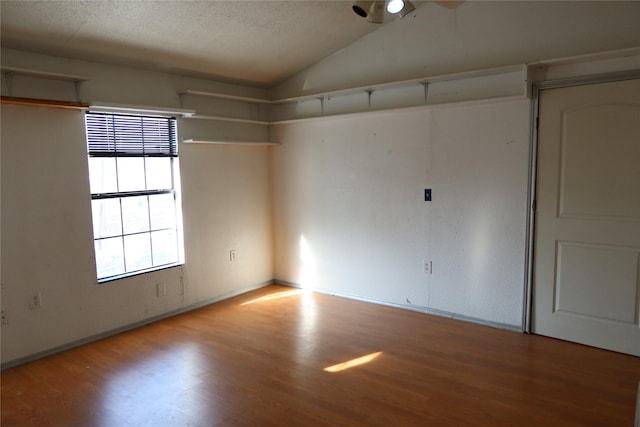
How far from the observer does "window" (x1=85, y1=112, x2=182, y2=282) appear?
12.8 feet

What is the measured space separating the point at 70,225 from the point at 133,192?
2.10ft

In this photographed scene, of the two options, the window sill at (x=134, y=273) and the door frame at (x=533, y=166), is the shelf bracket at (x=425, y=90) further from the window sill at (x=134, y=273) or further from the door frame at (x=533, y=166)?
the window sill at (x=134, y=273)

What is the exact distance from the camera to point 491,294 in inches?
161

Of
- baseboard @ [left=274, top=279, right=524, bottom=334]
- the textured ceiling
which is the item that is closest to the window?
the textured ceiling

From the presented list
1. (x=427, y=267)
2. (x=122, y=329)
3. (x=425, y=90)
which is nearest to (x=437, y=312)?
(x=427, y=267)

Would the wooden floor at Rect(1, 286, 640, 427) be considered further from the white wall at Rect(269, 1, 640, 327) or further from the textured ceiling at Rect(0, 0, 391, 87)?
the textured ceiling at Rect(0, 0, 391, 87)

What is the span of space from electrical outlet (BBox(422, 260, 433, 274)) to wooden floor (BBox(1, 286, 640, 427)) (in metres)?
0.46

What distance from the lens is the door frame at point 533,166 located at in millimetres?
3462

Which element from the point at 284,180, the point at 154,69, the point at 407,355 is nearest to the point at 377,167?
the point at 284,180

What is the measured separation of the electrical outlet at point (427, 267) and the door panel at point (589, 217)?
0.94 meters

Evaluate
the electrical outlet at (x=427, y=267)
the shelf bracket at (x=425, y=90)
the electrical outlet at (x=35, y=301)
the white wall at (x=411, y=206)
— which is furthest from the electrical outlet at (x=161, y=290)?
the shelf bracket at (x=425, y=90)

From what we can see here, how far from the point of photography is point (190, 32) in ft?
12.0

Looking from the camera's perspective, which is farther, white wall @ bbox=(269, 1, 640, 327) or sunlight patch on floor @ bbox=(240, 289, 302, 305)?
sunlight patch on floor @ bbox=(240, 289, 302, 305)

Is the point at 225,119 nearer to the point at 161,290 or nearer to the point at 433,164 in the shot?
the point at 161,290
